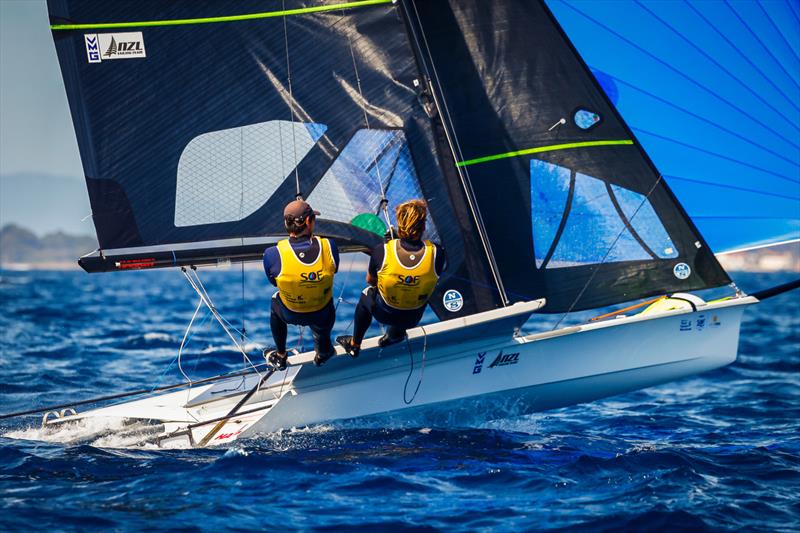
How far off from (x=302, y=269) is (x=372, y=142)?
1.48 meters

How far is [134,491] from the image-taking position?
4918mm

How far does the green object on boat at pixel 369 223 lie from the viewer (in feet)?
21.0

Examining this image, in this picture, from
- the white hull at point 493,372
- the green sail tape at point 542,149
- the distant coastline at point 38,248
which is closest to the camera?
the white hull at point 493,372

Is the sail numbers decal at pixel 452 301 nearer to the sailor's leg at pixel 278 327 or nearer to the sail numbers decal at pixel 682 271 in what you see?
the sailor's leg at pixel 278 327

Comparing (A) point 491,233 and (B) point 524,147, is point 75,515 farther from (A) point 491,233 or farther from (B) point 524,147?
(B) point 524,147

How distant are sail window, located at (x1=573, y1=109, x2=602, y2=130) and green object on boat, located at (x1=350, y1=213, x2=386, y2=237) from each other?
5.50ft

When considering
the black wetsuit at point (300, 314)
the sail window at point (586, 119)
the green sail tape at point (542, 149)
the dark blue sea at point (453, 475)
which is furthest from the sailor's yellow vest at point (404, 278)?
the sail window at point (586, 119)

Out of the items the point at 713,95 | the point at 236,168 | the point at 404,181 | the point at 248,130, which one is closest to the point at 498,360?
the point at 404,181

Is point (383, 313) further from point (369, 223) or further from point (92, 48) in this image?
point (92, 48)

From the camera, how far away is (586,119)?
659cm

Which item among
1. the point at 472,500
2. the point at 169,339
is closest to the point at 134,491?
the point at 472,500

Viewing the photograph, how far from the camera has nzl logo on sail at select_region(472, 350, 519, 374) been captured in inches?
243

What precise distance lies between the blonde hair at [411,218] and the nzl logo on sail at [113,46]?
2.36 meters

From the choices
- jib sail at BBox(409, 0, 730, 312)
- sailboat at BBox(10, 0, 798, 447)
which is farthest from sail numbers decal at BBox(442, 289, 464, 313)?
jib sail at BBox(409, 0, 730, 312)
